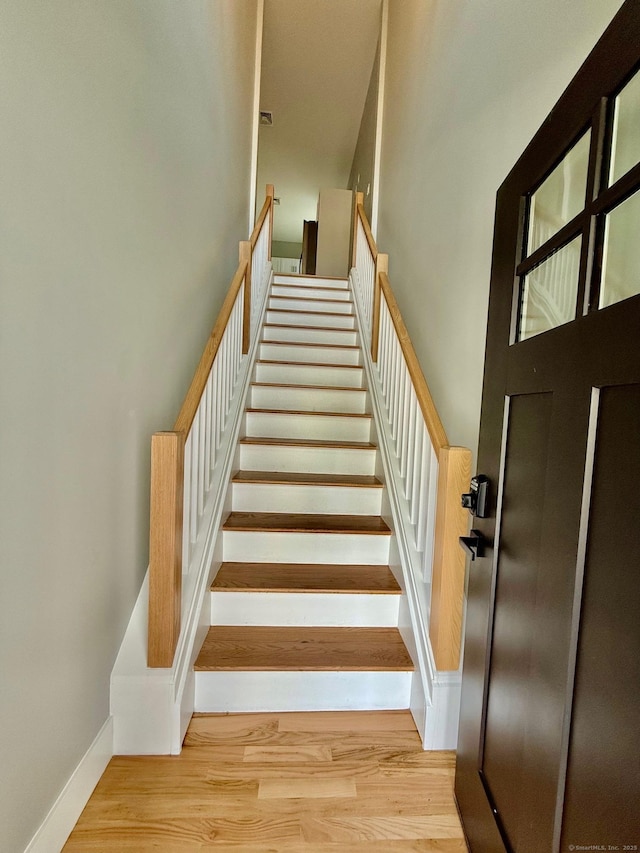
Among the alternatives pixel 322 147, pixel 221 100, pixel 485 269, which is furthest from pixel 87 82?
pixel 322 147

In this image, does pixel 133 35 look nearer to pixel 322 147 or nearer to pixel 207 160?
pixel 207 160

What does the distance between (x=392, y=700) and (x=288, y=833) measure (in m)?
0.58

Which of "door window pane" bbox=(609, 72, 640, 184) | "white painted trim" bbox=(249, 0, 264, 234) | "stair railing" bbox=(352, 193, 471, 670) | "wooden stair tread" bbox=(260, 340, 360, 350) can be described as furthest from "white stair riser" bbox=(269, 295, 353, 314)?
"door window pane" bbox=(609, 72, 640, 184)

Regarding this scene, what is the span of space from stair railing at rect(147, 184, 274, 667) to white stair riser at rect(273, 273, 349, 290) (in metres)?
2.28

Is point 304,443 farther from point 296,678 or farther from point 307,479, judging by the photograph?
point 296,678

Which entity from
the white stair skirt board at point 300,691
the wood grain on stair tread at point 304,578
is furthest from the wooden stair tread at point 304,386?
the white stair skirt board at point 300,691

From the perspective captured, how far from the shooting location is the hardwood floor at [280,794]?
3.68 feet

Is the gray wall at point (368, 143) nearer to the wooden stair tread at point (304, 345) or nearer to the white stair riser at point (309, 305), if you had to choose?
the white stair riser at point (309, 305)

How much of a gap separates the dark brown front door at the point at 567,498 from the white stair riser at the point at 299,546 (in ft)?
2.94

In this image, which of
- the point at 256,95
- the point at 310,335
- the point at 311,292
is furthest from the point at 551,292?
the point at 256,95

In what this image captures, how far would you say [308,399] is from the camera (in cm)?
286

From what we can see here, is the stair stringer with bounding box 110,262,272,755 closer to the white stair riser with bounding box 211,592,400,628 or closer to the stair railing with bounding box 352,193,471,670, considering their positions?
the white stair riser with bounding box 211,592,400,628

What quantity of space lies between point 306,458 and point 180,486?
1122 millimetres

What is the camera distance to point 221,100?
9.26 feet
